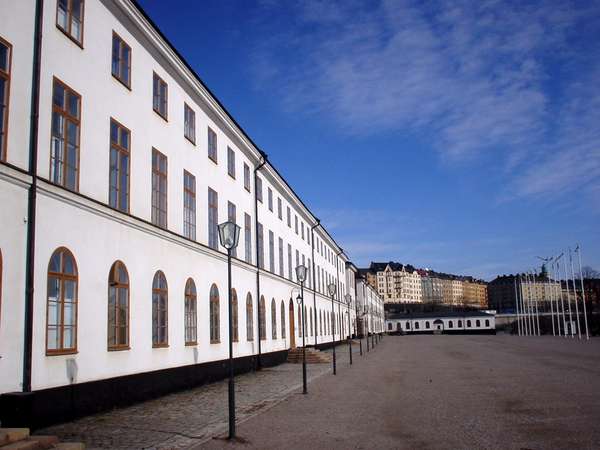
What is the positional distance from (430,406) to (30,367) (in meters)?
8.53

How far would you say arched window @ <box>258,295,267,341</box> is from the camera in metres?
30.1

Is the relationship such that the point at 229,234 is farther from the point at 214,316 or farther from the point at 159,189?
the point at 214,316

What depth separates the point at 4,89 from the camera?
37.3ft

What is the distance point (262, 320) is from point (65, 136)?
18.8 metres

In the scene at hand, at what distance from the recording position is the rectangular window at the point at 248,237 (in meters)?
28.9

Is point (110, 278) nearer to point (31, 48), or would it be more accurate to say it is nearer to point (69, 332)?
point (69, 332)

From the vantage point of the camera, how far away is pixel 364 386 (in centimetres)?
1989

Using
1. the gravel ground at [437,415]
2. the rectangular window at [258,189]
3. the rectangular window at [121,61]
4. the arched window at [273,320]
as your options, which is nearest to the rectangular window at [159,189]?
the rectangular window at [121,61]

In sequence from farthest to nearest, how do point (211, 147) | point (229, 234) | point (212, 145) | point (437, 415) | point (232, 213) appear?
point (232, 213) → point (212, 145) → point (211, 147) → point (437, 415) → point (229, 234)

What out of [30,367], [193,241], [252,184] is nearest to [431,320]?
[252,184]

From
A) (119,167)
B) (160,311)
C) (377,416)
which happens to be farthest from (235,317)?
(377,416)

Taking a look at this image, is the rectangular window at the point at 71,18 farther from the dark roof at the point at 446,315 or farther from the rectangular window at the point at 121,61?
the dark roof at the point at 446,315

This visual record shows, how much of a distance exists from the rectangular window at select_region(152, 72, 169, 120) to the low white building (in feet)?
397

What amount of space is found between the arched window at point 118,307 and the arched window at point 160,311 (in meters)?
1.79
